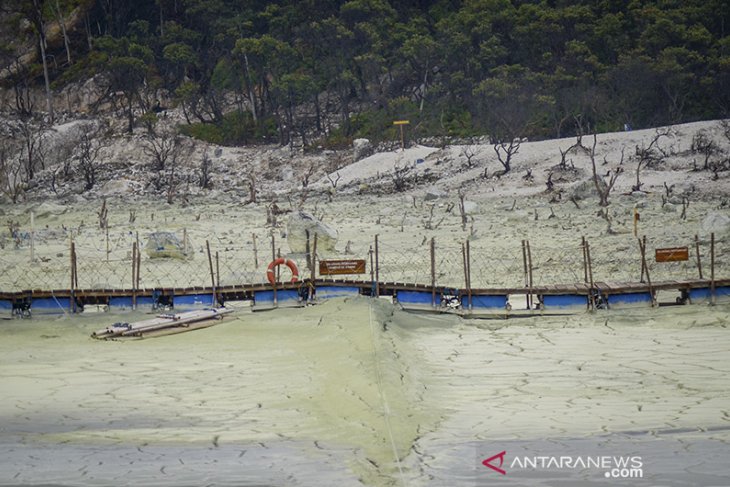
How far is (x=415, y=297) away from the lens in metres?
18.0

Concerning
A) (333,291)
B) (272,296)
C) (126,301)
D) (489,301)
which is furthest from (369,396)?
(126,301)

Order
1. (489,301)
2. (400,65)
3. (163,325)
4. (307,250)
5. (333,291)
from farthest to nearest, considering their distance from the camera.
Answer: (400,65)
(307,250)
(333,291)
(489,301)
(163,325)

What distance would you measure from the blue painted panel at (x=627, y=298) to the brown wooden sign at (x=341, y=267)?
159 inches

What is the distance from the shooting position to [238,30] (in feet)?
168

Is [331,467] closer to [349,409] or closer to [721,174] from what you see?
[349,409]

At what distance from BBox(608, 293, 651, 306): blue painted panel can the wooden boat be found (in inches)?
244

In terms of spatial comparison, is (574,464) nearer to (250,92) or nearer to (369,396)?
(369,396)

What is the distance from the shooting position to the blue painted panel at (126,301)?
1830 cm

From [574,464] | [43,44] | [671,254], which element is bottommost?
[574,464]

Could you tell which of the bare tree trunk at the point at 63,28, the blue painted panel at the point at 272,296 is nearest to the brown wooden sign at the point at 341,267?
the blue painted panel at the point at 272,296

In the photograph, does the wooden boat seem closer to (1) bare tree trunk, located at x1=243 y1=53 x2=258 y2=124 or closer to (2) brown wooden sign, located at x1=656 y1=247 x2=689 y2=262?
(2) brown wooden sign, located at x1=656 y1=247 x2=689 y2=262

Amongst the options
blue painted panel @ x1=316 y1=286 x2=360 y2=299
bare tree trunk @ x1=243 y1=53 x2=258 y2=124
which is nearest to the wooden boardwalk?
blue painted panel @ x1=316 y1=286 x2=360 y2=299

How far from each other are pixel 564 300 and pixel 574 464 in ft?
25.4

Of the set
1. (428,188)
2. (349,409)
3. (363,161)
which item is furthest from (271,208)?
(349,409)
